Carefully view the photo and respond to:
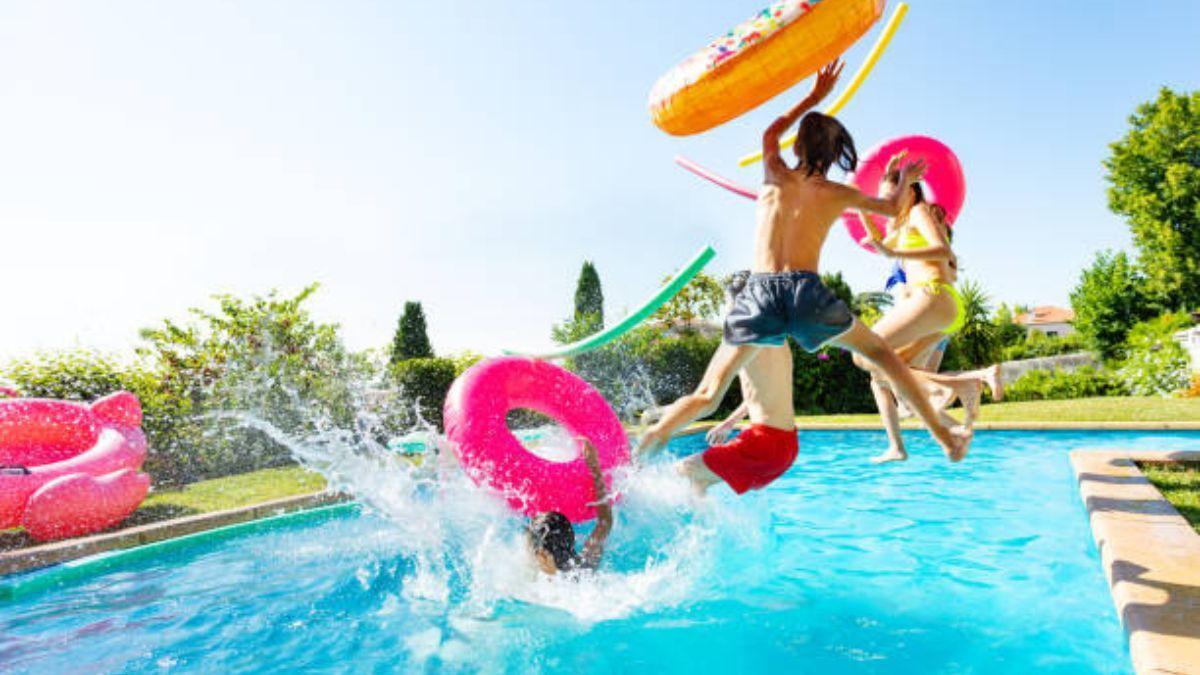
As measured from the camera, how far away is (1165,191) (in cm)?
2678

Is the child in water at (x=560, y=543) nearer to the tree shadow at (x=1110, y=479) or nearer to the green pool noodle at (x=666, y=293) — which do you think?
the green pool noodle at (x=666, y=293)

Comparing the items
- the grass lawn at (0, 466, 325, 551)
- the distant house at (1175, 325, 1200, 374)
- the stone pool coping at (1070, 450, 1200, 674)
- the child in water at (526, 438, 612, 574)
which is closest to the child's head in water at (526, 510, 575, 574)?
the child in water at (526, 438, 612, 574)

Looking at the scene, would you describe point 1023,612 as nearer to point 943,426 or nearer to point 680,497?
point 943,426

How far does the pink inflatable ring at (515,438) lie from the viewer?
15.7 feet

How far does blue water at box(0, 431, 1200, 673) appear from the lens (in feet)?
11.9

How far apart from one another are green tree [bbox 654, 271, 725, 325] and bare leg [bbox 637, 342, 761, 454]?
20336mm

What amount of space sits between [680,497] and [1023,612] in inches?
92.0

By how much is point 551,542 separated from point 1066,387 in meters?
17.0

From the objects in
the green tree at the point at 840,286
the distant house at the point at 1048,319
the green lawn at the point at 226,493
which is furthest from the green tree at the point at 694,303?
the distant house at the point at 1048,319

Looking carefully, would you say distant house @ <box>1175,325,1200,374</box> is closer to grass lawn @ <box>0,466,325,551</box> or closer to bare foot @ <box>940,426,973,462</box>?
bare foot @ <box>940,426,973,462</box>

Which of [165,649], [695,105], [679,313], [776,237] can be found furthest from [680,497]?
[679,313]

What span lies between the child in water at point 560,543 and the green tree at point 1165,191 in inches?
1220

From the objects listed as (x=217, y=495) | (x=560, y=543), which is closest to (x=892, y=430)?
(x=560, y=543)

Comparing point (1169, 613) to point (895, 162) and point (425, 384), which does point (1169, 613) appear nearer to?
point (895, 162)
